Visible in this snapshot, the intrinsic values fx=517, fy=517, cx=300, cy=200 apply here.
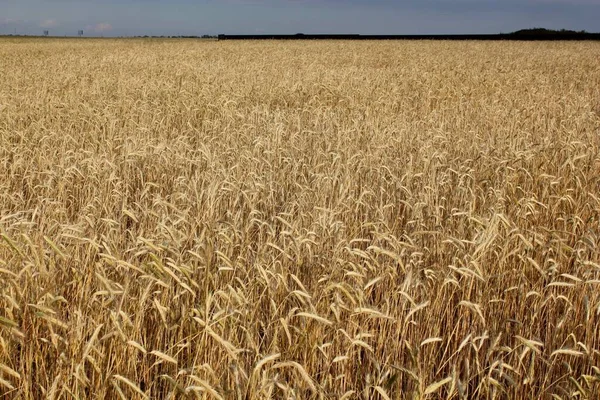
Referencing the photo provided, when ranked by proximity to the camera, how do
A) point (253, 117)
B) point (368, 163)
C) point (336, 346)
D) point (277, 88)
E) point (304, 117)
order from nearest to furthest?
point (336, 346) < point (368, 163) < point (253, 117) < point (304, 117) < point (277, 88)

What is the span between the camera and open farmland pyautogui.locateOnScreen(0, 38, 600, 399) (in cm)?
200

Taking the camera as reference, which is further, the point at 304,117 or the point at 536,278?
the point at 304,117

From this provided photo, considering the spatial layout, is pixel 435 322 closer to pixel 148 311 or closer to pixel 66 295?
pixel 148 311

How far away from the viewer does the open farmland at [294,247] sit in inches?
78.7

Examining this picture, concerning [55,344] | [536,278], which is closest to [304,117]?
[536,278]

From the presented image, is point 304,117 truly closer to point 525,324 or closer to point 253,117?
point 253,117

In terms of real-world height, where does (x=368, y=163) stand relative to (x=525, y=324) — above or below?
above

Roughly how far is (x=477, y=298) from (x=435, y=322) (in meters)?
0.25

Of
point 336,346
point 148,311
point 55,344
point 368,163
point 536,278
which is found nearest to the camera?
point 55,344

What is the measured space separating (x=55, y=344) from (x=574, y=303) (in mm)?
2456

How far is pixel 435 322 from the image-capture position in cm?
253

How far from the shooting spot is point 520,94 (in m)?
11.3

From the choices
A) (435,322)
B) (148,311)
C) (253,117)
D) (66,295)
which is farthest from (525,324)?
(253,117)

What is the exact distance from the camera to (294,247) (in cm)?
259
